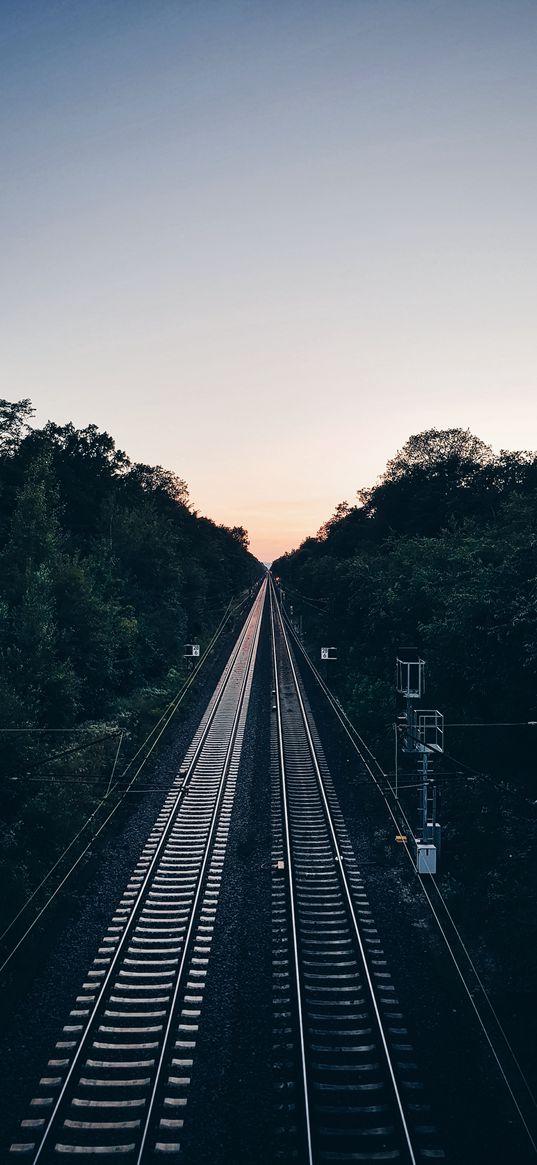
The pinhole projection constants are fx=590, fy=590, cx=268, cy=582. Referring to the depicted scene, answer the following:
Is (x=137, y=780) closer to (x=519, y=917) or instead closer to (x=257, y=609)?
(x=519, y=917)

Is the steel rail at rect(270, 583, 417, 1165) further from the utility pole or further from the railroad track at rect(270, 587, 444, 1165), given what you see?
A: the utility pole

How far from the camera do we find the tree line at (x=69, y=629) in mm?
17938

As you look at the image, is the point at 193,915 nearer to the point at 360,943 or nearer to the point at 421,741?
the point at 360,943

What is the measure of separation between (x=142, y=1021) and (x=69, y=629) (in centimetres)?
2319

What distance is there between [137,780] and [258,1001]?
38.8 feet

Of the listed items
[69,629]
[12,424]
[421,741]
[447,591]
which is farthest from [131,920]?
[12,424]

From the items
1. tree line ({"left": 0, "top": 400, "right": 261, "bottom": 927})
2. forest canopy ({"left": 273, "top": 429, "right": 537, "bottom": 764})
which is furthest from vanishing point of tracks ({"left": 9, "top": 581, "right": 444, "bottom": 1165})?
forest canopy ({"left": 273, "top": 429, "right": 537, "bottom": 764})

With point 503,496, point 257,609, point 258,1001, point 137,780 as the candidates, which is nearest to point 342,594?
point 503,496

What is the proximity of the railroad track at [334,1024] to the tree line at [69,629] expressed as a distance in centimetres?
632

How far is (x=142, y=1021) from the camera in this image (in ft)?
34.4

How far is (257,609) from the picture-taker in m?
105

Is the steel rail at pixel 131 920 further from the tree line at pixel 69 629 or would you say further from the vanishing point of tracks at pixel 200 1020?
the tree line at pixel 69 629

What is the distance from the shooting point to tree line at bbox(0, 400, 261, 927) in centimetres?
1794

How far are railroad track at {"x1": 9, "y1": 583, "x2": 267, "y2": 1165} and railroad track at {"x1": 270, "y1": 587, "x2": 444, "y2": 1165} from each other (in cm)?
161
